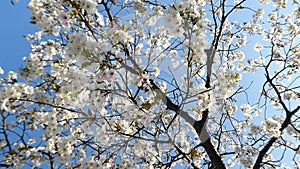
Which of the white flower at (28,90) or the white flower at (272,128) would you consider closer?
the white flower at (28,90)

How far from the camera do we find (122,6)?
489cm

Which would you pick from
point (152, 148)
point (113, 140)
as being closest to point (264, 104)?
point (152, 148)

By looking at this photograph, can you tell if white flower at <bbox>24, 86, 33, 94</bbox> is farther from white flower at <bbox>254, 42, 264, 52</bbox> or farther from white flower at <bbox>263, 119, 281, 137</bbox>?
white flower at <bbox>254, 42, 264, 52</bbox>

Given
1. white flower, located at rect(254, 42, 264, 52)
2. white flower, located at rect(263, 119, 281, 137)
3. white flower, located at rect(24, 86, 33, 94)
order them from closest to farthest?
white flower, located at rect(24, 86, 33, 94), white flower, located at rect(263, 119, 281, 137), white flower, located at rect(254, 42, 264, 52)

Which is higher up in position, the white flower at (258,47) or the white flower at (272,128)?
the white flower at (258,47)

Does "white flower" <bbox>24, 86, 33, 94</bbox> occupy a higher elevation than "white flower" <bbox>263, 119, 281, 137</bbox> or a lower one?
higher

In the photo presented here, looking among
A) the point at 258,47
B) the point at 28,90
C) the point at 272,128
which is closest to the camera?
the point at 28,90

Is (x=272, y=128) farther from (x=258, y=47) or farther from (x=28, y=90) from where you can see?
(x=28, y=90)

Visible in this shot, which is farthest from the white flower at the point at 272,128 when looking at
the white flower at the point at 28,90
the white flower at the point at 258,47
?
the white flower at the point at 28,90

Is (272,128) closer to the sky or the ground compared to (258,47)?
closer to the ground

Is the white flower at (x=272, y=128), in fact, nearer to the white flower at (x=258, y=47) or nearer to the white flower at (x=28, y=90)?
the white flower at (x=258, y=47)

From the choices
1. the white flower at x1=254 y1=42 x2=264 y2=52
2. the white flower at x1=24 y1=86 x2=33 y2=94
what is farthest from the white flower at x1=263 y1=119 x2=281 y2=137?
the white flower at x1=24 y1=86 x2=33 y2=94

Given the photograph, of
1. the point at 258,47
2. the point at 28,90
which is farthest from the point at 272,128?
the point at 28,90

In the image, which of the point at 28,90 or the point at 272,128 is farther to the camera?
the point at 272,128
